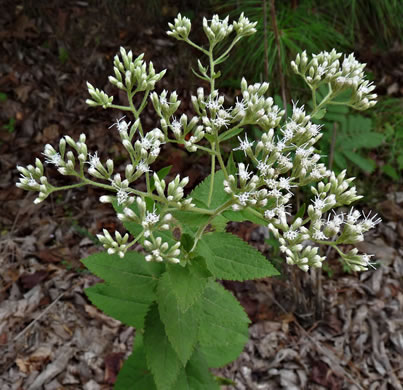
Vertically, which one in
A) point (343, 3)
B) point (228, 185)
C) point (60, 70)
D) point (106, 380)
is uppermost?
point (343, 3)

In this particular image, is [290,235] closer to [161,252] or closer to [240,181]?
[240,181]

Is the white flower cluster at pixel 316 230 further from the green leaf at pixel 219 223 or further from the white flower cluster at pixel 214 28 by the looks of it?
the white flower cluster at pixel 214 28

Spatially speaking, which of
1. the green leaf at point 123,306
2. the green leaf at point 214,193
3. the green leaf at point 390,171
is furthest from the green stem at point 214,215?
the green leaf at point 390,171

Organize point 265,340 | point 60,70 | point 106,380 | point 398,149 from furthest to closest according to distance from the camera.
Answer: point 60,70, point 398,149, point 265,340, point 106,380

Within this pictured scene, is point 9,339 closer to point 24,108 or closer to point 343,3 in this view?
point 24,108

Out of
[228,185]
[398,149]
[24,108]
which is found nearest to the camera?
[228,185]

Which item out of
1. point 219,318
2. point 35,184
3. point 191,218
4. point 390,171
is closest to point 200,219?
point 191,218

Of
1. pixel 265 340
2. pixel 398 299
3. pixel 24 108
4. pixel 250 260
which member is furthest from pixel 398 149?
pixel 24 108

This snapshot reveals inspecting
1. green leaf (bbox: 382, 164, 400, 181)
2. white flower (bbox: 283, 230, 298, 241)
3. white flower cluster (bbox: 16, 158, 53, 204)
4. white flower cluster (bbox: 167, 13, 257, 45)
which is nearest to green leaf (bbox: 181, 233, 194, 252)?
white flower (bbox: 283, 230, 298, 241)
